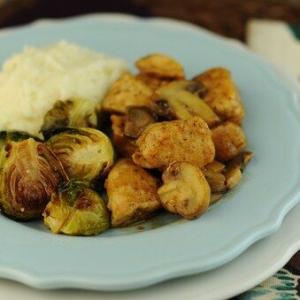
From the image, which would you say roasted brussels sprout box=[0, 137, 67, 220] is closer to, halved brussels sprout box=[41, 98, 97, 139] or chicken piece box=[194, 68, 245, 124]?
halved brussels sprout box=[41, 98, 97, 139]

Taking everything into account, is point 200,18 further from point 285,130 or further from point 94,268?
point 94,268

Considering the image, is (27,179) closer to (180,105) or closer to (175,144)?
(175,144)

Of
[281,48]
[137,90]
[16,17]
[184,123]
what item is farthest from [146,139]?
[16,17]

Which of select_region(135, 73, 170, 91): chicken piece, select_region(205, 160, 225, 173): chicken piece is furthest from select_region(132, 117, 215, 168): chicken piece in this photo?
select_region(135, 73, 170, 91): chicken piece

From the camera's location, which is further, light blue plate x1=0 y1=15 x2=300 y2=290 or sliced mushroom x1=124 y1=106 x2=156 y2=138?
sliced mushroom x1=124 y1=106 x2=156 y2=138

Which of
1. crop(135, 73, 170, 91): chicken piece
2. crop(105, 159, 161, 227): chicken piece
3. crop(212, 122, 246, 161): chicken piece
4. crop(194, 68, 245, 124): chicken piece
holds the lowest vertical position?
crop(105, 159, 161, 227): chicken piece

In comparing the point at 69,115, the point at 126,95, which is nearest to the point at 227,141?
the point at 126,95

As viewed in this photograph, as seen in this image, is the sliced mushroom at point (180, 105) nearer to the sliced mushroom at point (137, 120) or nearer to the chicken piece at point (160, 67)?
the sliced mushroom at point (137, 120)

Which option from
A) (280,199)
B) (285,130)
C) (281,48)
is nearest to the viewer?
(280,199)
